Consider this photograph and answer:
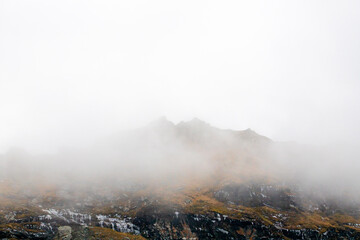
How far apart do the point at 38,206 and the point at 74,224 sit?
22.8 m

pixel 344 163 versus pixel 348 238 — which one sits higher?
pixel 344 163

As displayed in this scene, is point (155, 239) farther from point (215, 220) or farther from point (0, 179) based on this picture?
point (0, 179)

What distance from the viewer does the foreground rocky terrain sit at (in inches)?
4025

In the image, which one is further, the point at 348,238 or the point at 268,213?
the point at 268,213

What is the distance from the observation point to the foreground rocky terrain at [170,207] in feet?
335

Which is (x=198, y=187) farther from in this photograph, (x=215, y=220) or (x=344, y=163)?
(x=344, y=163)

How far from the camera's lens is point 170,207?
403 ft

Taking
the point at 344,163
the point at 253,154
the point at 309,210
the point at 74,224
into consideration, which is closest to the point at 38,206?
the point at 74,224

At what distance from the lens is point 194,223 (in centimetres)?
11488

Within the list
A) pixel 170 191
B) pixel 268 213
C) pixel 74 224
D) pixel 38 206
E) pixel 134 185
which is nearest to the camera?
pixel 74 224

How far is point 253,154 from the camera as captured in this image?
648 ft

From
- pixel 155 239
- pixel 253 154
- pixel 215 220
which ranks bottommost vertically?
pixel 155 239

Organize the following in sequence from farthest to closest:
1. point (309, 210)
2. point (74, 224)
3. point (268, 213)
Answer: point (309, 210) → point (268, 213) → point (74, 224)

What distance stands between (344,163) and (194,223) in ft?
473
